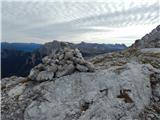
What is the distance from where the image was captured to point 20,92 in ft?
103

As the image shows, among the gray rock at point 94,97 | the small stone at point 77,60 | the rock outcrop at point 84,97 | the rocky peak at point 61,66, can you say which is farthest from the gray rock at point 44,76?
the small stone at point 77,60

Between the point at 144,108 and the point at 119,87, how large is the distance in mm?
3454

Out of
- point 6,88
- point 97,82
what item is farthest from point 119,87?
point 6,88

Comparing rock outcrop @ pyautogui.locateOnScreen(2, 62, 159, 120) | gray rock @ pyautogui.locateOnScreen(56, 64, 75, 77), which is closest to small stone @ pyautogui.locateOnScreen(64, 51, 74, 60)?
gray rock @ pyautogui.locateOnScreen(56, 64, 75, 77)

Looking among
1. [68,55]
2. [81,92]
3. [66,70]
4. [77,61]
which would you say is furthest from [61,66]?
[81,92]

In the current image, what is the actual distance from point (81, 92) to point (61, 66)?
419 cm

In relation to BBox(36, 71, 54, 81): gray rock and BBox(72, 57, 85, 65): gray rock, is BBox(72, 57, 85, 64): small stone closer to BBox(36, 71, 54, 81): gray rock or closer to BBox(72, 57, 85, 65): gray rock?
BBox(72, 57, 85, 65): gray rock

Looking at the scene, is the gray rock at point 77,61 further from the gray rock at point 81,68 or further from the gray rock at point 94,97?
the gray rock at point 94,97

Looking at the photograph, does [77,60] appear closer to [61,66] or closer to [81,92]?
[61,66]

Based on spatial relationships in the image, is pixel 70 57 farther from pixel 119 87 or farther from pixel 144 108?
pixel 144 108

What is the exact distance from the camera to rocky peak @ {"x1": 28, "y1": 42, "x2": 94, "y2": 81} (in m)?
32.4

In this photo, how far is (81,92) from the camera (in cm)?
3014

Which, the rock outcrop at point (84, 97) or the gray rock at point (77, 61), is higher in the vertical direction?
the gray rock at point (77, 61)

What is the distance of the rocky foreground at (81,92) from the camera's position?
2778cm
